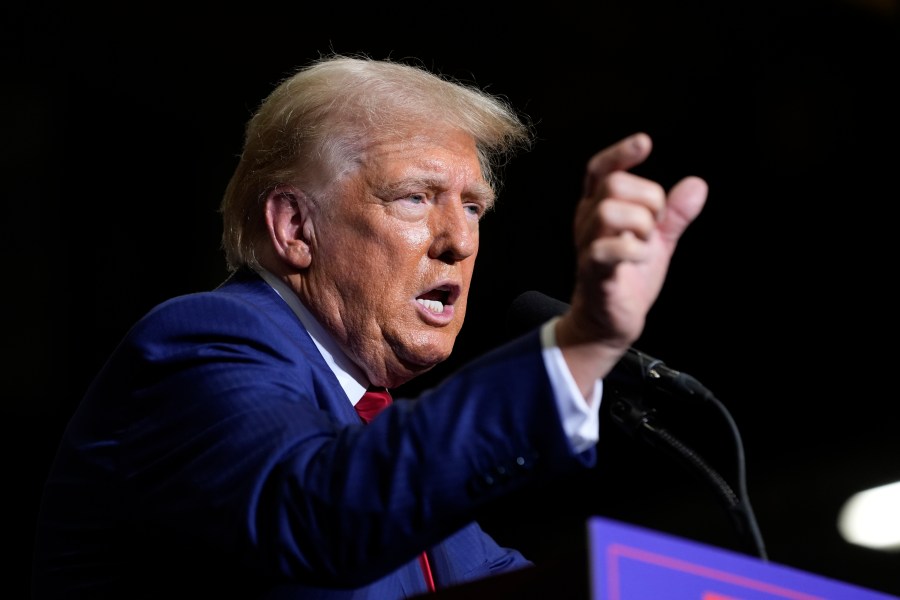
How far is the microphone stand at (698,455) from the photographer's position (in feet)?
4.34

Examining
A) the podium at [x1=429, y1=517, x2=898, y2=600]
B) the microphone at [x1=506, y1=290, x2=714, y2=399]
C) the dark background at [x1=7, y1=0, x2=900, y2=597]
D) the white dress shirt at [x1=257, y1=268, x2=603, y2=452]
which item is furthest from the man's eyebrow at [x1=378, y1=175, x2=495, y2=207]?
the dark background at [x1=7, y1=0, x2=900, y2=597]

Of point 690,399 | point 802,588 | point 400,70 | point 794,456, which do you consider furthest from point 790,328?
point 802,588

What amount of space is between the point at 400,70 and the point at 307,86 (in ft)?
0.55

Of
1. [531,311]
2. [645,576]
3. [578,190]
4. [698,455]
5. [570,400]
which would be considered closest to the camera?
[645,576]

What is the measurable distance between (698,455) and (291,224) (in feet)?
2.91

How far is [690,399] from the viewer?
4.56 ft

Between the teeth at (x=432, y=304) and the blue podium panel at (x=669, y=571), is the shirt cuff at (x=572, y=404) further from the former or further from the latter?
the teeth at (x=432, y=304)

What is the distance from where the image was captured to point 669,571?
915 millimetres

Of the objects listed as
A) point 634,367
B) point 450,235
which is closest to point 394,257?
point 450,235

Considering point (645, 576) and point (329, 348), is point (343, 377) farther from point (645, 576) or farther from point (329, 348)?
point (645, 576)

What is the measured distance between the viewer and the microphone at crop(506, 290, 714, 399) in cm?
139

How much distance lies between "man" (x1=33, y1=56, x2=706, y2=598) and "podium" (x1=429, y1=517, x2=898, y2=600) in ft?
0.37

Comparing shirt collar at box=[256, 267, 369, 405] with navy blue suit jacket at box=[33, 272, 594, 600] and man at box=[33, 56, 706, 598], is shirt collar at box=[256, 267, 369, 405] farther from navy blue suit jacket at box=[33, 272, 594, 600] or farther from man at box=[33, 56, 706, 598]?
navy blue suit jacket at box=[33, 272, 594, 600]

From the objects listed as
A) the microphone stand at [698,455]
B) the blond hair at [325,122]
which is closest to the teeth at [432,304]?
the blond hair at [325,122]
